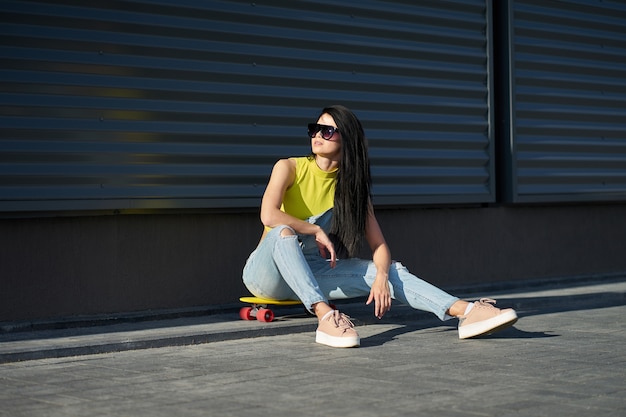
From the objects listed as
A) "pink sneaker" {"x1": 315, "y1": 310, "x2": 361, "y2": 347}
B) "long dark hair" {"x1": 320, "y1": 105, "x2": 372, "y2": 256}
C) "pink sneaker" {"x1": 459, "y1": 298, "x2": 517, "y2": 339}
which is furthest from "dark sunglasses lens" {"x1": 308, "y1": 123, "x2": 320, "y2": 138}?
"pink sneaker" {"x1": 459, "y1": 298, "x2": 517, "y2": 339}

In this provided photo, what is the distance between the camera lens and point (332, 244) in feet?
22.1

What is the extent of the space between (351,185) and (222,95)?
167 cm

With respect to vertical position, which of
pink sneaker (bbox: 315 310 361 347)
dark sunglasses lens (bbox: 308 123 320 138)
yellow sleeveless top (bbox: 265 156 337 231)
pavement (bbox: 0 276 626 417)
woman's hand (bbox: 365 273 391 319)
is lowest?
pavement (bbox: 0 276 626 417)

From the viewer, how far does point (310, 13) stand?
888 cm

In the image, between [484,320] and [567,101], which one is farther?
[567,101]

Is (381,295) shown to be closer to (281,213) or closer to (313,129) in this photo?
(281,213)

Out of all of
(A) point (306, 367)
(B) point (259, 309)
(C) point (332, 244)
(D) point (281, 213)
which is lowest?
(A) point (306, 367)

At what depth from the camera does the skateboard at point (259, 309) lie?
7168 millimetres

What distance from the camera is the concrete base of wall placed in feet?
24.5

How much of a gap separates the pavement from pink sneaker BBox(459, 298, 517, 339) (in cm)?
8

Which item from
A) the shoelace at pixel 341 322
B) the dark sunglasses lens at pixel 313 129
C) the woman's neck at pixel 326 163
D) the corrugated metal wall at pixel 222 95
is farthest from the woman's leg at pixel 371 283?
the corrugated metal wall at pixel 222 95

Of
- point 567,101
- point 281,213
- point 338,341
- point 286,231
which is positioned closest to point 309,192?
point 281,213

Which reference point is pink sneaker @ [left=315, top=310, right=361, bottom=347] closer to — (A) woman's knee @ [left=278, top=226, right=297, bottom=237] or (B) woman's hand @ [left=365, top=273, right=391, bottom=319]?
(B) woman's hand @ [left=365, top=273, right=391, bottom=319]

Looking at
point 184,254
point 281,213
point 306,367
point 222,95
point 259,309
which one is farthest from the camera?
point 222,95
